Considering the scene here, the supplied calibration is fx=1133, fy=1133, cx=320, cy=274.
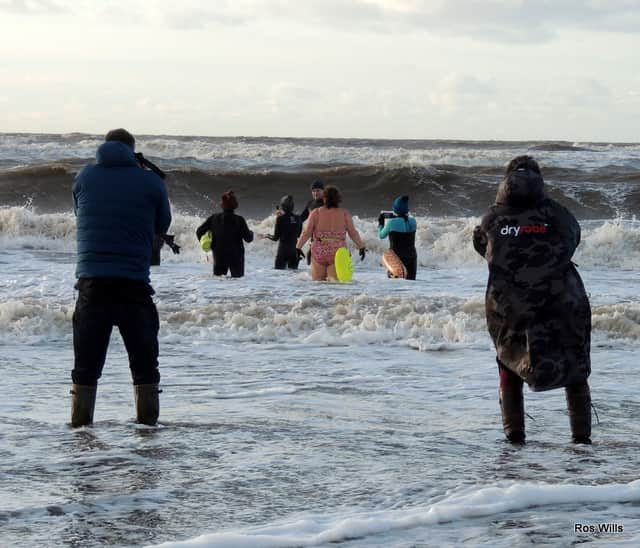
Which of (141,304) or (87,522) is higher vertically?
(141,304)

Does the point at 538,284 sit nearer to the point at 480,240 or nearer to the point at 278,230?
the point at 480,240

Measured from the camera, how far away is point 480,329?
11.7 m

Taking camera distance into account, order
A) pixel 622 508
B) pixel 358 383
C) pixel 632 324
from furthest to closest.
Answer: pixel 632 324
pixel 358 383
pixel 622 508

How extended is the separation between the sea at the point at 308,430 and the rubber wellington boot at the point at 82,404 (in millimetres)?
91

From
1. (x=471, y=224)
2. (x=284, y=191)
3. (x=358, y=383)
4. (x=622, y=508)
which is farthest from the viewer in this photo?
(x=284, y=191)

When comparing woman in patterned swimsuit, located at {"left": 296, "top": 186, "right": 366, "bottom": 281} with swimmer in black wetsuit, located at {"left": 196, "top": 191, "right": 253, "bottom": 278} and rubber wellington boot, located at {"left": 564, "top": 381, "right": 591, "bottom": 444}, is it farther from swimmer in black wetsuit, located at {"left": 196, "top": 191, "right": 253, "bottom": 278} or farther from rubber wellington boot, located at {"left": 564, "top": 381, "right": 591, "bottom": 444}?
rubber wellington boot, located at {"left": 564, "top": 381, "right": 591, "bottom": 444}

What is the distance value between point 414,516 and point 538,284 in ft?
5.58

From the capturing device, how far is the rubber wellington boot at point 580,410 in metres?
6.51

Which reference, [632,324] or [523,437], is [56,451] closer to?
[523,437]

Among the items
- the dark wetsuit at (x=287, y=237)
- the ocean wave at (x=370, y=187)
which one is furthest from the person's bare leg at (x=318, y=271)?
the ocean wave at (x=370, y=187)

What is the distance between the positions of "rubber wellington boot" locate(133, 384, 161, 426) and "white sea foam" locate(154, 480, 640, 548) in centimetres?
196

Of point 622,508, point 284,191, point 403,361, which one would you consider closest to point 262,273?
point 403,361

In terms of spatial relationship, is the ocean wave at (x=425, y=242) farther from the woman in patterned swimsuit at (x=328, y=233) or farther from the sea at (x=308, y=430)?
the woman in patterned swimsuit at (x=328, y=233)

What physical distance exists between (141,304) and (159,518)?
177 centimetres
